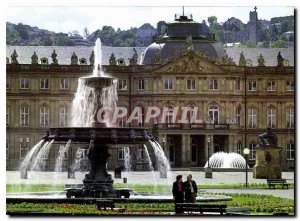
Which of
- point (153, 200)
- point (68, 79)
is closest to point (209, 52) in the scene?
point (68, 79)

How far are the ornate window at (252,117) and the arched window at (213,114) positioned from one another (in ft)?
9.97

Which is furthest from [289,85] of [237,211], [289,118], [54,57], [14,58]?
[237,211]

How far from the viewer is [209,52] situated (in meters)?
100

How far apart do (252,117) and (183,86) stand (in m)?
6.52

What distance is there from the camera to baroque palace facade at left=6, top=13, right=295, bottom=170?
3841 inches

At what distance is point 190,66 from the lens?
100812 mm

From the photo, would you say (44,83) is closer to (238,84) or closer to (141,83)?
(141,83)

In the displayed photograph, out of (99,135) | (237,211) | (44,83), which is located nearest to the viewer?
(237,211)

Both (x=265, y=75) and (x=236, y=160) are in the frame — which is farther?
(x=265, y=75)

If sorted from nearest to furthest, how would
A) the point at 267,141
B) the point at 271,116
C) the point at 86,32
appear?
the point at 267,141
the point at 86,32
the point at 271,116
